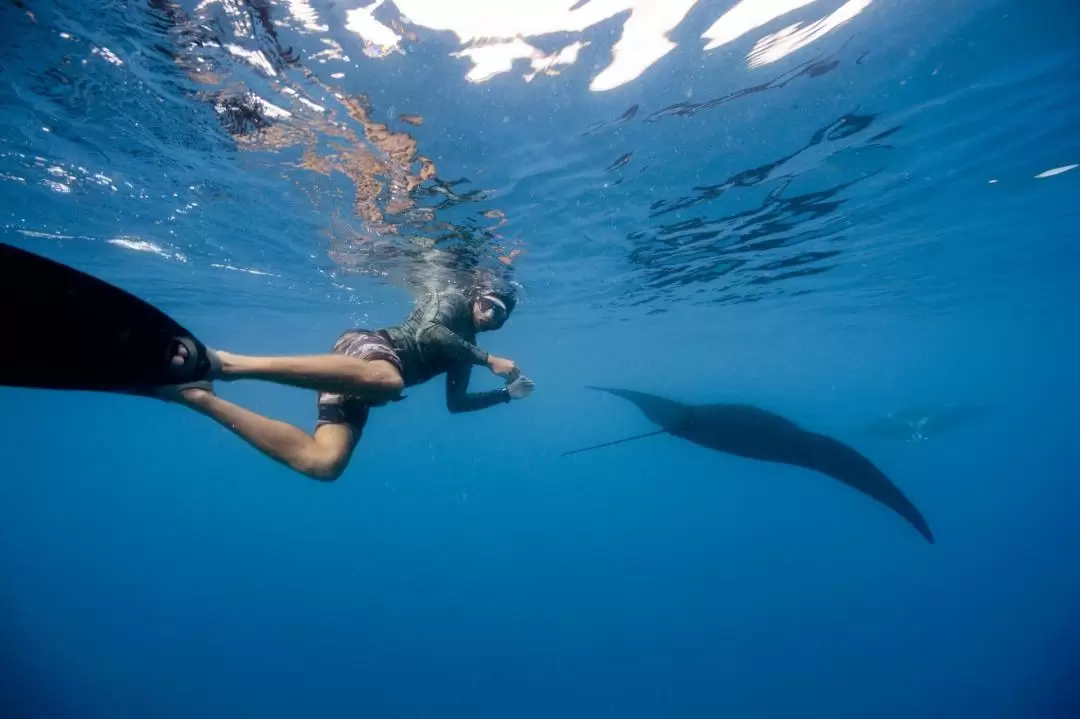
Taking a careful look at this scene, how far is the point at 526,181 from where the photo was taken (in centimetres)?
1005

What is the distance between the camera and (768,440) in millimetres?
9570

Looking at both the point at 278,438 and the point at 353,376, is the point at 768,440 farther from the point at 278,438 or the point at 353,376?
the point at 278,438

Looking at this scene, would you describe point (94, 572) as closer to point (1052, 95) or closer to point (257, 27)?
point (257, 27)

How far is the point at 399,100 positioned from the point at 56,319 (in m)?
6.47

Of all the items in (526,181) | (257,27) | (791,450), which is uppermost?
(257,27)

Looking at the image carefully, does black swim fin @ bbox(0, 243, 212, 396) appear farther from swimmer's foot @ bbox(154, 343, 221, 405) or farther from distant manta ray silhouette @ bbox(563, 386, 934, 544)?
distant manta ray silhouette @ bbox(563, 386, 934, 544)

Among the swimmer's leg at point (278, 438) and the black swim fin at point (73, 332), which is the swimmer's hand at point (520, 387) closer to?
the swimmer's leg at point (278, 438)

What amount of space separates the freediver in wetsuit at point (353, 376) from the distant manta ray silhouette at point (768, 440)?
132 inches

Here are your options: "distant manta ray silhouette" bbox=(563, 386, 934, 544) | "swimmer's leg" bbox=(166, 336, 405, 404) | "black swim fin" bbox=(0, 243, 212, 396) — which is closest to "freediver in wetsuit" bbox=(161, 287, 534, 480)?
"swimmer's leg" bbox=(166, 336, 405, 404)

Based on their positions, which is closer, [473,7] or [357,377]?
[357,377]

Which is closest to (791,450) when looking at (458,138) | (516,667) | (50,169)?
(458,138)

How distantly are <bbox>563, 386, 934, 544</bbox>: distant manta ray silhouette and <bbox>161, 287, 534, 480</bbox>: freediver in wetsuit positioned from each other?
3361 millimetres

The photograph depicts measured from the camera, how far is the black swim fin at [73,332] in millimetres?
1833

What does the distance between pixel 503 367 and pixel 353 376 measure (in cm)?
265
